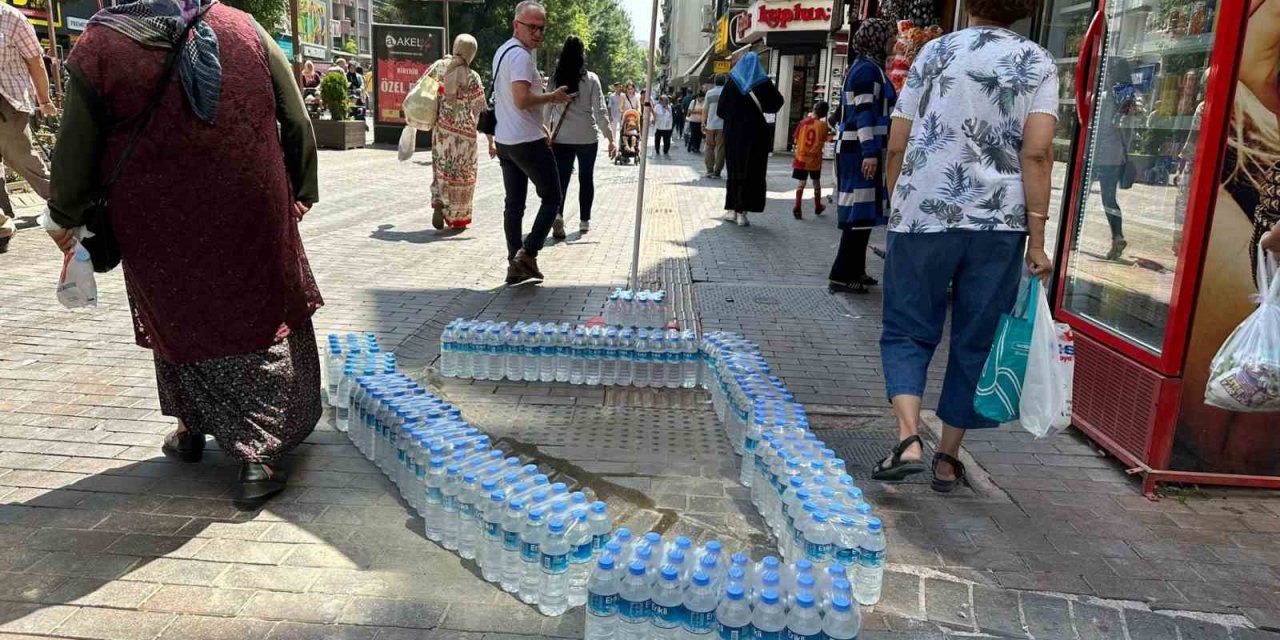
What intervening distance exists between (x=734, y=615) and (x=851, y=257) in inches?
220

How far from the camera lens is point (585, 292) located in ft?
23.4

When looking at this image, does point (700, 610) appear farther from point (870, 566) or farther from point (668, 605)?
point (870, 566)

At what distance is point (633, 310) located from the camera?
18.5 ft

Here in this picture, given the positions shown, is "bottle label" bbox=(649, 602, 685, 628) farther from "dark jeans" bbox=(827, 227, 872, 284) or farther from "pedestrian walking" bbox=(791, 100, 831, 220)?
"pedestrian walking" bbox=(791, 100, 831, 220)

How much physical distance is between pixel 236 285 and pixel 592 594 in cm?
179

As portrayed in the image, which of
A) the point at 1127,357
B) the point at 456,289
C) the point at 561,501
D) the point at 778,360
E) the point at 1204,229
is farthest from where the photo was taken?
the point at 456,289

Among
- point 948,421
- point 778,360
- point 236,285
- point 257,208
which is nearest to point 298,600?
point 236,285

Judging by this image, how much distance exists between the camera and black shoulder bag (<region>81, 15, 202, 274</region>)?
300cm

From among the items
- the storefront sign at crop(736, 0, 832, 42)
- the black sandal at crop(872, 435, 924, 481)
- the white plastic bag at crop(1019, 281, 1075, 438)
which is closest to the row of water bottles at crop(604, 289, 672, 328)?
the black sandal at crop(872, 435, 924, 481)

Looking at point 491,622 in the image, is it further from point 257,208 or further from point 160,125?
point 160,125

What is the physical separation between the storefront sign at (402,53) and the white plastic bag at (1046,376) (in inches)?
792

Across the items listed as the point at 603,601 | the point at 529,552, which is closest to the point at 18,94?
the point at 529,552

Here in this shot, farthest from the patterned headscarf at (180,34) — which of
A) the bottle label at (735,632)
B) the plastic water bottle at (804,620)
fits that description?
the plastic water bottle at (804,620)

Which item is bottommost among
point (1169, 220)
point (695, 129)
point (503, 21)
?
point (1169, 220)
